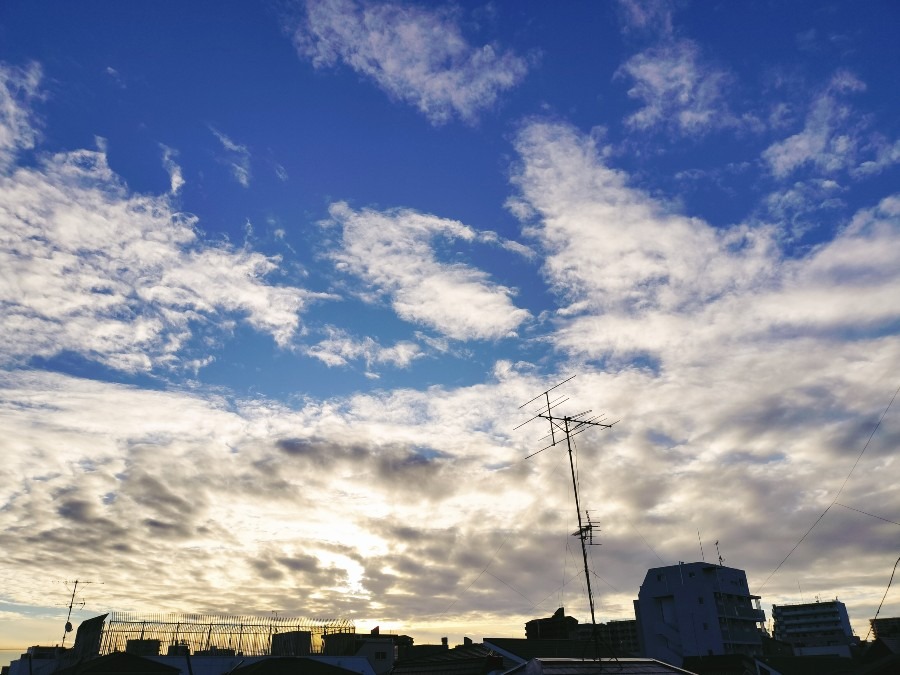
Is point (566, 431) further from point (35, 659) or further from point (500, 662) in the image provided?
point (35, 659)

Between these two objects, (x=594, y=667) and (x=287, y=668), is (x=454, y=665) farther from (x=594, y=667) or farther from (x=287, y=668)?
(x=287, y=668)

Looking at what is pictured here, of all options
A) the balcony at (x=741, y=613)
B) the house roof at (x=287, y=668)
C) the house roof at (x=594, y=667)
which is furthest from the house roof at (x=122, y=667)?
the balcony at (x=741, y=613)

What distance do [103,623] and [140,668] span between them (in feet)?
26.9

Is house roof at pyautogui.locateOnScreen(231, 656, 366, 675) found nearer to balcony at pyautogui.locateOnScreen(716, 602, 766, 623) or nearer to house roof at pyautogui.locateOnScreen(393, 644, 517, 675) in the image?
house roof at pyautogui.locateOnScreen(393, 644, 517, 675)

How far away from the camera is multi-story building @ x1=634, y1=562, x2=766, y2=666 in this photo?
8750 centimetres

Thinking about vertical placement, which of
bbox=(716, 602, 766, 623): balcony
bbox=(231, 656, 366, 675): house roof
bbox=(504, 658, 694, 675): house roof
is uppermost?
bbox=(716, 602, 766, 623): balcony

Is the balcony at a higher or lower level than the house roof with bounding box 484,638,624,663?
higher

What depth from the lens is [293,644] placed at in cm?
5097

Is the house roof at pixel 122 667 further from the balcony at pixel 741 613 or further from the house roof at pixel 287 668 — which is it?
the balcony at pixel 741 613

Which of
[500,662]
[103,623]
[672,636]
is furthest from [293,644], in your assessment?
[672,636]

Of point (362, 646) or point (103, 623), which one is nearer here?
point (103, 623)

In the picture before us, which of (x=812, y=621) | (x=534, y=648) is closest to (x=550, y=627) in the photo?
(x=534, y=648)

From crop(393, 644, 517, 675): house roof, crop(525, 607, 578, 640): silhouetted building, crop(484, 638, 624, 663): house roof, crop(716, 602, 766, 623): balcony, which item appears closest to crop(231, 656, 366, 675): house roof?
crop(484, 638, 624, 663): house roof

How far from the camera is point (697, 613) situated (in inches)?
3519
